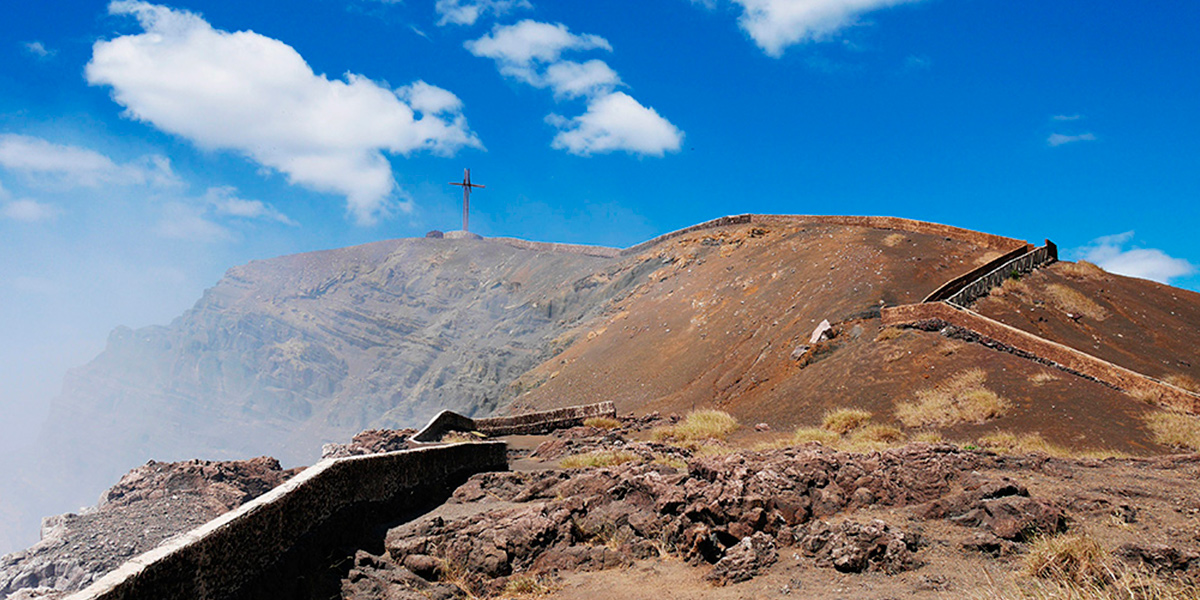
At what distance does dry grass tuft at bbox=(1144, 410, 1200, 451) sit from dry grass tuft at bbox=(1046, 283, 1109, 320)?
10471 millimetres

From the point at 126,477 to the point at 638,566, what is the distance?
42.7 ft

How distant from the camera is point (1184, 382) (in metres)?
16.8

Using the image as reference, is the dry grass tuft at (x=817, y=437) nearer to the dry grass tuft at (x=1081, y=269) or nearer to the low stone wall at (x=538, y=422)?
the low stone wall at (x=538, y=422)

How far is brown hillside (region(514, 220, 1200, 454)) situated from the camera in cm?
1411

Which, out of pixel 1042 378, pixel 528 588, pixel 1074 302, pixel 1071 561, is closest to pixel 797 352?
pixel 1042 378

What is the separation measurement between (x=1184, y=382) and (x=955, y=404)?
700cm

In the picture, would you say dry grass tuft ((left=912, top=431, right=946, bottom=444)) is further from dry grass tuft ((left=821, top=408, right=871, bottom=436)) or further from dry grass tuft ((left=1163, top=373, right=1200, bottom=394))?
dry grass tuft ((left=1163, top=373, right=1200, bottom=394))

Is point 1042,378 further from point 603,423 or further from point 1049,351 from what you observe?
point 603,423

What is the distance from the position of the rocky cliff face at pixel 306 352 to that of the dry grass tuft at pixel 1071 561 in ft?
154

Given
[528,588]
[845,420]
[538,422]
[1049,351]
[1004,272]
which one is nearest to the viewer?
[528,588]

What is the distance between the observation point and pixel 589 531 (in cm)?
638

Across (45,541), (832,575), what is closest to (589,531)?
(832,575)

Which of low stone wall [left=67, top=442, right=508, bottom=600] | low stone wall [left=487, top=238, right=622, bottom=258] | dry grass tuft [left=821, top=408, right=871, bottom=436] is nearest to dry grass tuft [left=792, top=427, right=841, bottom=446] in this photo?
dry grass tuft [left=821, top=408, right=871, bottom=436]

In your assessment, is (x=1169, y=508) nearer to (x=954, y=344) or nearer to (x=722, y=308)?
(x=954, y=344)
